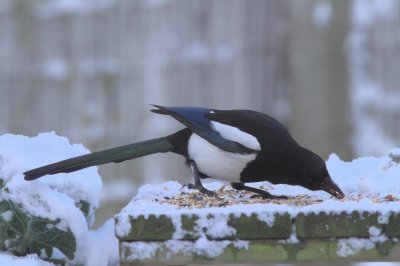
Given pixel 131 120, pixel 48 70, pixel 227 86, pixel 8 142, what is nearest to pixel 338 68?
pixel 227 86

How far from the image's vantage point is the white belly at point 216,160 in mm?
2793

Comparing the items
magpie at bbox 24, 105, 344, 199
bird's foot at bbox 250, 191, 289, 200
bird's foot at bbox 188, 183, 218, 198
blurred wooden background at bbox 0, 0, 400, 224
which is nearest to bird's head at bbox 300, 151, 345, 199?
magpie at bbox 24, 105, 344, 199

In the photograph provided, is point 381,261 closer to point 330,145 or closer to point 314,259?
point 314,259

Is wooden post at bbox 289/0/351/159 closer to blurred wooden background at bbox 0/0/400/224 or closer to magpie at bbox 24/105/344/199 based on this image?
blurred wooden background at bbox 0/0/400/224

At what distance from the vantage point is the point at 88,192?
262cm

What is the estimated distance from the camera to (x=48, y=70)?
581cm

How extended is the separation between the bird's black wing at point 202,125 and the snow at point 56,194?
257 mm

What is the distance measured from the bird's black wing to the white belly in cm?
2

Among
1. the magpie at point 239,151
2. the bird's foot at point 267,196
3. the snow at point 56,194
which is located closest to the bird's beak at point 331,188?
the magpie at point 239,151

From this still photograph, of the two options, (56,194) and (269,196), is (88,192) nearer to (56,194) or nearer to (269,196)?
(56,194)

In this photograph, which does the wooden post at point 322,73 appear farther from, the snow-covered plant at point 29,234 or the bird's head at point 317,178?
the snow-covered plant at point 29,234

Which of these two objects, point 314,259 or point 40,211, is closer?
point 314,259

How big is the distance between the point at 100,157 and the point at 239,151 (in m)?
0.35

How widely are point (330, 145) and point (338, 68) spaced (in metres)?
0.45
